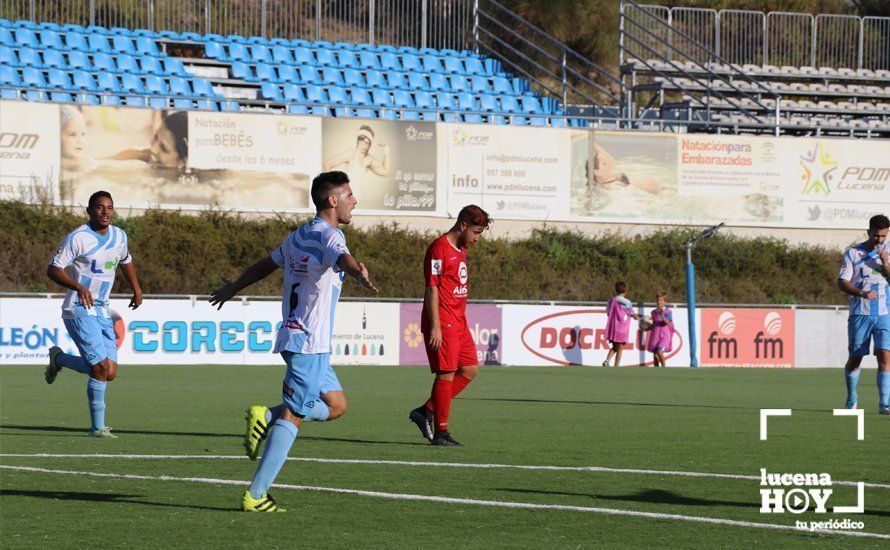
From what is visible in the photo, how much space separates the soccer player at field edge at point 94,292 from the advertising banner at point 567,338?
18.9m

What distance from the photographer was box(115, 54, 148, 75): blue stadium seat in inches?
1503

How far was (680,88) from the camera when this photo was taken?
141ft

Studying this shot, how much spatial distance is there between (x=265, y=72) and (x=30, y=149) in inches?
311

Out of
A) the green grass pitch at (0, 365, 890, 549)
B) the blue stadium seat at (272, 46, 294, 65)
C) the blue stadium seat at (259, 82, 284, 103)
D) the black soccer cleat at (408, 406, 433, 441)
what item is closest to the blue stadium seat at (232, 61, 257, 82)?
the blue stadium seat at (259, 82, 284, 103)

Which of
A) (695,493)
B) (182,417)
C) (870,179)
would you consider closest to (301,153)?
(870,179)

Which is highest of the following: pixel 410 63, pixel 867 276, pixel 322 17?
pixel 322 17

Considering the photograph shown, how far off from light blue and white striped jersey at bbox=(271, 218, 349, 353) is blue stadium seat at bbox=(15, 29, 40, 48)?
32.6m

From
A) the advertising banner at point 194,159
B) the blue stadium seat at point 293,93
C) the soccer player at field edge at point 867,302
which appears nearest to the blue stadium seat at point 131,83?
the advertising banner at point 194,159

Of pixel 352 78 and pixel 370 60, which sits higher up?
pixel 370 60

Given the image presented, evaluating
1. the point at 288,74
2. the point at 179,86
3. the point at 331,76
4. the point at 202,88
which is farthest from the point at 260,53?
Result: the point at 179,86

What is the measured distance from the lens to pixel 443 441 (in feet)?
38.2

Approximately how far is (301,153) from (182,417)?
2300 centimetres

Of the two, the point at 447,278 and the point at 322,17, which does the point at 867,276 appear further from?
the point at 322,17

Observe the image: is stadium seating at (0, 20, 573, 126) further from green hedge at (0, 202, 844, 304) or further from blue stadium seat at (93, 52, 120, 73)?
green hedge at (0, 202, 844, 304)
